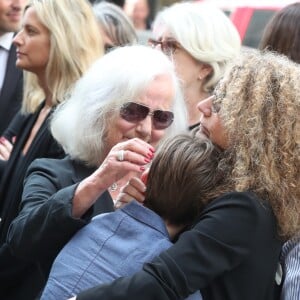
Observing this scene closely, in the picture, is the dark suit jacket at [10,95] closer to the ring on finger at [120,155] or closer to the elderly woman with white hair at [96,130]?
the elderly woman with white hair at [96,130]

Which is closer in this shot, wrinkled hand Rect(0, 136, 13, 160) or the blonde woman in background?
the blonde woman in background

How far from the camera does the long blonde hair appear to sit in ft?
11.7

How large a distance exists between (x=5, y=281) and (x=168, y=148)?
114 cm

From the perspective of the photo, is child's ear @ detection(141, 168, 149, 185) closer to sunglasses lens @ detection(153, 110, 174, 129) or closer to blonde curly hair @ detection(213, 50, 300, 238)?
blonde curly hair @ detection(213, 50, 300, 238)

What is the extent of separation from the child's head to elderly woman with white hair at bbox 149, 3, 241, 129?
1558 millimetres

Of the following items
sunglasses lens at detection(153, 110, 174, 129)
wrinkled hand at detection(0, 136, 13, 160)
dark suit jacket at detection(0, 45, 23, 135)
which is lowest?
dark suit jacket at detection(0, 45, 23, 135)

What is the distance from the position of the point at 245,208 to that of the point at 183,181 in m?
0.21

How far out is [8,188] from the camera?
130 inches

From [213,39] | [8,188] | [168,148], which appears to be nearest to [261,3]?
[213,39]

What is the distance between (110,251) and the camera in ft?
6.63

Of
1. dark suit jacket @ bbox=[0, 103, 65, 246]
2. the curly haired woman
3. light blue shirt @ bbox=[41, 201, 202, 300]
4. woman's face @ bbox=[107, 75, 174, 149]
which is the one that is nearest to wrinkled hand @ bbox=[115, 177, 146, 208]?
the curly haired woman

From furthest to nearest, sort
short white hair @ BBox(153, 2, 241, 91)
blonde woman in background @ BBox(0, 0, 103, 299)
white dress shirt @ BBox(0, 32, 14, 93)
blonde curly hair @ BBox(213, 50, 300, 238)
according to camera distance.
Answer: white dress shirt @ BBox(0, 32, 14, 93), short white hair @ BBox(153, 2, 241, 91), blonde woman in background @ BBox(0, 0, 103, 299), blonde curly hair @ BBox(213, 50, 300, 238)

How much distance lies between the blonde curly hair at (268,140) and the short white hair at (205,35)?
1.61 m

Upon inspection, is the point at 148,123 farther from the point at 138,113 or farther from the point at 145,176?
the point at 145,176
